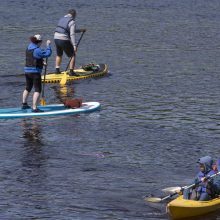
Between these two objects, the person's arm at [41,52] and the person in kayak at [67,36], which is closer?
the person's arm at [41,52]

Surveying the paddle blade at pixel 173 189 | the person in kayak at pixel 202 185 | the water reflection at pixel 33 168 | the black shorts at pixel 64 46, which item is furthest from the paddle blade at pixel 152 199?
the black shorts at pixel 64 46

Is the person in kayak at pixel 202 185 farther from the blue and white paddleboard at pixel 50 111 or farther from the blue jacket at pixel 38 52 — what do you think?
the blue and white paddleboard at pixel 50 111

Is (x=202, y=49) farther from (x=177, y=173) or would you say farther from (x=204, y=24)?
(x=177, y=173)

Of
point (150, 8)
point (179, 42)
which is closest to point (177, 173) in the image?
point (179, 42)

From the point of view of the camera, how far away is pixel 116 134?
23.0 meters

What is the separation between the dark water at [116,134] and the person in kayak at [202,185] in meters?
0.46

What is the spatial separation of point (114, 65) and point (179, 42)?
863 cm

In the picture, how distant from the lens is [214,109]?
26172 mm

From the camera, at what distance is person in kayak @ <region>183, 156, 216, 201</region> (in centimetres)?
1689

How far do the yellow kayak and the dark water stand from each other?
0.68ft

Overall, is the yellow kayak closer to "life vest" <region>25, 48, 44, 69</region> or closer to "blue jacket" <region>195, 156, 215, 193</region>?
"blue jacket" <region>195, 156, 215, 193</region>

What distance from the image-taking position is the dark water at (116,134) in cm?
1752

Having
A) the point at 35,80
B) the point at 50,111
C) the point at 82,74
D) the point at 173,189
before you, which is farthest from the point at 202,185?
the point at 82,74

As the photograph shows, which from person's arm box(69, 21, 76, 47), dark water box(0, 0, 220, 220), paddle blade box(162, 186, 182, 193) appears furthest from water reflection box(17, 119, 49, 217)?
person's arm box(69, 21, 76, 47)
